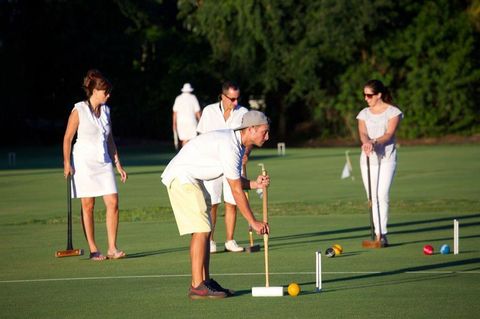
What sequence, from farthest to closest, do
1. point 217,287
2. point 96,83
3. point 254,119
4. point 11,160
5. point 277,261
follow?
1. point 11,160
2. point 96,83
3. point 277,261
4. point 217,287
5. point 254,119

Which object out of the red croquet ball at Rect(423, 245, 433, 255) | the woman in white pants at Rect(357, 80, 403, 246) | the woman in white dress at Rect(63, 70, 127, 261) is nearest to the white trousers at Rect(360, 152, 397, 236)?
the woman in white pants at Rect(357, 80, 403, 246)

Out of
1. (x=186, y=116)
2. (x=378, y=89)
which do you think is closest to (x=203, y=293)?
(x=378, y=89)

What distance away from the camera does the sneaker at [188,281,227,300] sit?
1027 cm

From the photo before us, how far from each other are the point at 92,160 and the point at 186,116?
1180 centimetres

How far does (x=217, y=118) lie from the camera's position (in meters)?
14.2

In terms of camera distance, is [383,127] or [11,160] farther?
[11,160]

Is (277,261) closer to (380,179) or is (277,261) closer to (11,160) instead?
(380,179)

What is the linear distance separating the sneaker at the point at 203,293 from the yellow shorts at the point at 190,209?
1.69 ft

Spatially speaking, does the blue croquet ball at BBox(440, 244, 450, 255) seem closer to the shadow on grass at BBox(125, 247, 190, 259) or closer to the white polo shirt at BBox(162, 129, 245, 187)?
the shadow on grass at BBox(125, 247, 190, 259)

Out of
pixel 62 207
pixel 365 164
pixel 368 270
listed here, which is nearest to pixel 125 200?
pixel 62 207

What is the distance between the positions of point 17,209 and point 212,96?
1425 inches

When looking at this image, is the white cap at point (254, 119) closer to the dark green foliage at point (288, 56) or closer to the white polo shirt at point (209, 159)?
the white polo shirt at point (209, 159)

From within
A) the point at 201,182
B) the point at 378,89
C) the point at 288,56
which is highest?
the point at 288,56

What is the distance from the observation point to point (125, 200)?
23.0 meters
